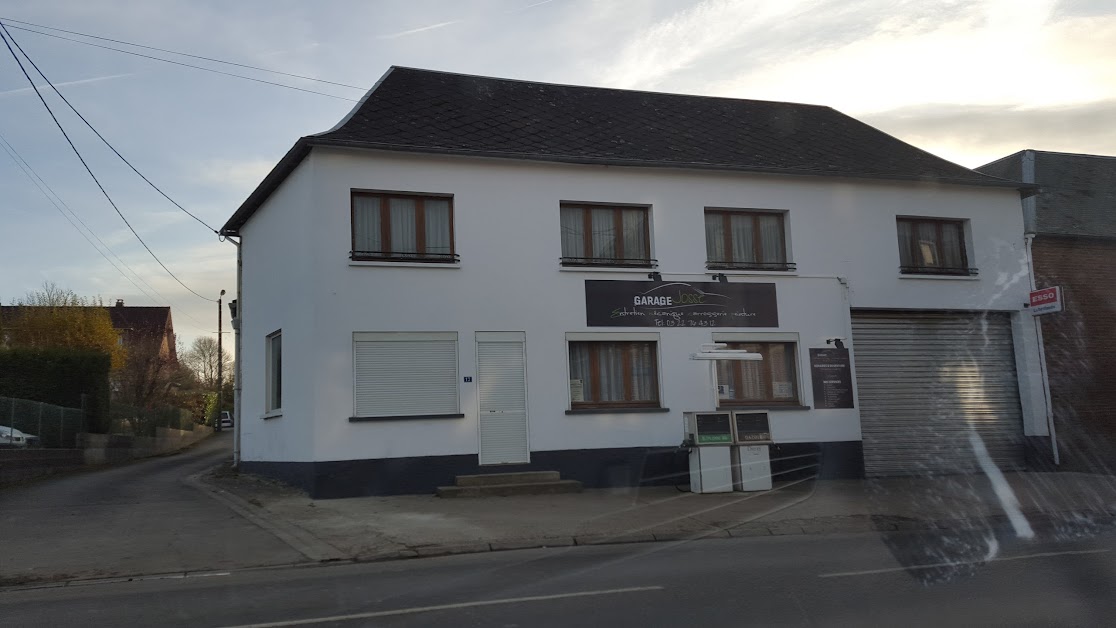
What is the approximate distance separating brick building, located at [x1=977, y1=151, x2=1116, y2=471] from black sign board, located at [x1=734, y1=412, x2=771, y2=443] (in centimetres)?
811

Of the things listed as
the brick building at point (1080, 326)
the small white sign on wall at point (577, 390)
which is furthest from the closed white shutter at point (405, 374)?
the brick building at point (1080, 326)

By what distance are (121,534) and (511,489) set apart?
622 centimetres

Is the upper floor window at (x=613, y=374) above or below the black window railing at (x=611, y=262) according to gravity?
below

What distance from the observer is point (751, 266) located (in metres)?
19.0

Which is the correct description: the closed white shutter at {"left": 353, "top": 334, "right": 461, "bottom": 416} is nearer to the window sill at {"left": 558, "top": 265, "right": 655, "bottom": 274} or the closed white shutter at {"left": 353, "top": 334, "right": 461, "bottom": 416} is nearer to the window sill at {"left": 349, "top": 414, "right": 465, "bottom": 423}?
the window sill at {"left": 349, "top": 414, "right": 465, "bottom": 423}

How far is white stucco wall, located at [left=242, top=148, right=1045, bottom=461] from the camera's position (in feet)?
53.7

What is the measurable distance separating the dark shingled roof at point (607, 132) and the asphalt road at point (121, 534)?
639cm

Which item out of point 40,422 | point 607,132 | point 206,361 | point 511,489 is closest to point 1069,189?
point 607,132

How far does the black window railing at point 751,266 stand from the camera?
18703 millimetres

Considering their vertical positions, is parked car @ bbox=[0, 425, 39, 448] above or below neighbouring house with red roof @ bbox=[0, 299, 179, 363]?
below

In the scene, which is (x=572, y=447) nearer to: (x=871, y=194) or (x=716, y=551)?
(x=716, y=551)

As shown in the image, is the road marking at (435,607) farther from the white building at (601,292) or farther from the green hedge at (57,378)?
the green hedge at (57,378)

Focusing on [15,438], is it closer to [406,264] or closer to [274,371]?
[274,371]

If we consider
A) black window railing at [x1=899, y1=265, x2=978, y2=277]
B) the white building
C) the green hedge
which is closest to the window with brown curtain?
the white building
